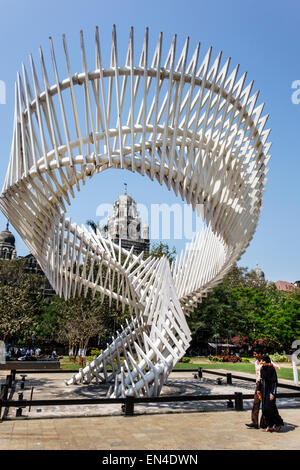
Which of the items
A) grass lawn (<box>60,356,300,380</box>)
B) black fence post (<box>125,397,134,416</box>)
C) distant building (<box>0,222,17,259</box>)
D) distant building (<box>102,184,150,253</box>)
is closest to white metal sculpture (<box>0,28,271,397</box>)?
black fence post (<box>125,397,134,416</box>)

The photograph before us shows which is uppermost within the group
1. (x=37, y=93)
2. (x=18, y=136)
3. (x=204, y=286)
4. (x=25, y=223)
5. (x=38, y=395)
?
(x=37, y=93)

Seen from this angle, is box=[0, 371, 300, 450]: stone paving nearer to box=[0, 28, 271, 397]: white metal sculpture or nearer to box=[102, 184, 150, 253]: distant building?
box=[0, 28, 271, 397]: white metal sculpture

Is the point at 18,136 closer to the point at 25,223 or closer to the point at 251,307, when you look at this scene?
the point at 25,223

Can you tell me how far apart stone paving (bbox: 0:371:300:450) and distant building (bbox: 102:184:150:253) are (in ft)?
226

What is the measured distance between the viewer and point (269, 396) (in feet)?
26.8

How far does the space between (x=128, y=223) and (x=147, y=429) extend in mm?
75187

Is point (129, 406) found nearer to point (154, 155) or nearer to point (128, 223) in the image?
point (154, 155)

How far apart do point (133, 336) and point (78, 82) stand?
9181 mm

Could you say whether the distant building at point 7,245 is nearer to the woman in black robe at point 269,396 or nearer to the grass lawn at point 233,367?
the grass lawn at point 233,367

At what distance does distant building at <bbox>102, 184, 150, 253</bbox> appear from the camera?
80.5 metres

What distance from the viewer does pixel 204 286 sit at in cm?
1557

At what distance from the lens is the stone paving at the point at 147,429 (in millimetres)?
6824

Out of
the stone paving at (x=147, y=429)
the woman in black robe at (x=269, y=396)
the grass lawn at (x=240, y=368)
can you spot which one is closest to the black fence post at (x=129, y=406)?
the stone paving at (x=147, y=429)
